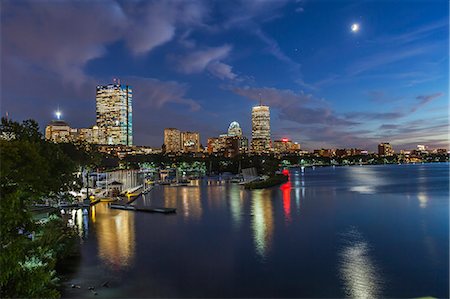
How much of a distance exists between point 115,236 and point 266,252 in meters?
10.1

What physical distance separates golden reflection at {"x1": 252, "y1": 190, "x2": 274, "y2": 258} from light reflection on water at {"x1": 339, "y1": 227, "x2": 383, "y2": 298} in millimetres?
4356

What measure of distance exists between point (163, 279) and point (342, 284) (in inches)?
298

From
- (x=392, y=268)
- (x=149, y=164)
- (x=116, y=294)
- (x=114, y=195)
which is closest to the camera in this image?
(x=116, y=294)

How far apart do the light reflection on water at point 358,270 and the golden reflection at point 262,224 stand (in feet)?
14.3

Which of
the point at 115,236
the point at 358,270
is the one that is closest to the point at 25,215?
the point at 358,270

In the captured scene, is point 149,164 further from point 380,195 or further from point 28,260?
point 28,260

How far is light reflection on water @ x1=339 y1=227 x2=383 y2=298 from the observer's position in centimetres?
1480

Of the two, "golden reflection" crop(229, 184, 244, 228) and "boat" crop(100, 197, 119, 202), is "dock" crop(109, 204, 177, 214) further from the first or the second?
"golden reflection" crop(229, 184, 244, 228)

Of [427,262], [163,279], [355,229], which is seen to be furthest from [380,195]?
[163,279]

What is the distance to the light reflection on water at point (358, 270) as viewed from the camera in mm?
14805

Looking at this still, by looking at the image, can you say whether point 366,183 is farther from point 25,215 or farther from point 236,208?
point 25,215

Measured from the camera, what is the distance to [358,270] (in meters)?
17.6

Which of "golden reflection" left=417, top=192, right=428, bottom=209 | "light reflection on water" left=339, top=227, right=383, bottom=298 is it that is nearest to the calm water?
"light reflection on water" left=339, top=227, right=383, bottom=298

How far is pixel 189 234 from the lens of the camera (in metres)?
25.7
